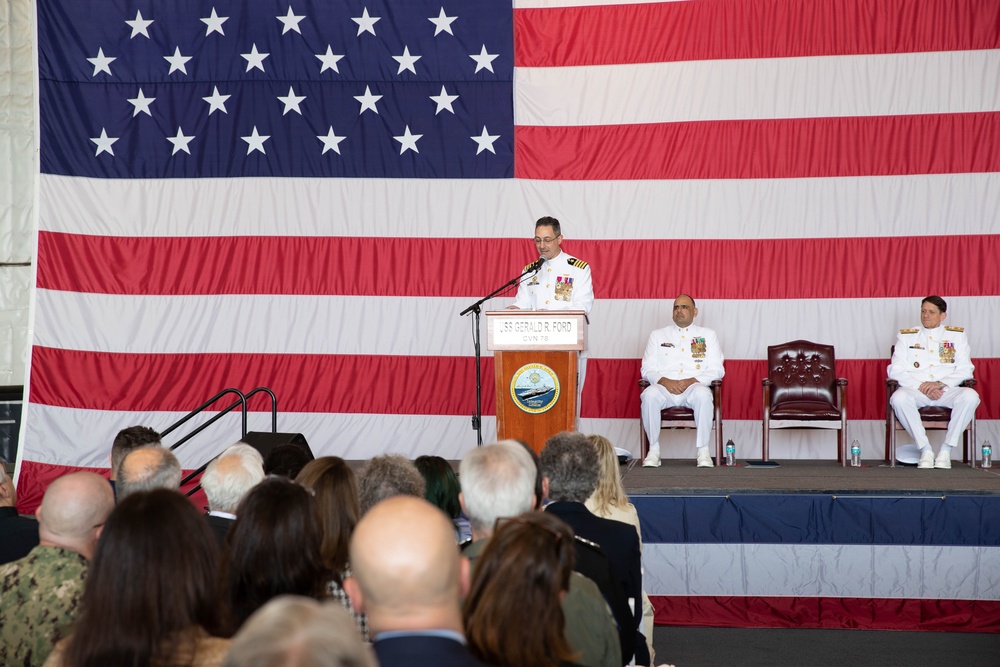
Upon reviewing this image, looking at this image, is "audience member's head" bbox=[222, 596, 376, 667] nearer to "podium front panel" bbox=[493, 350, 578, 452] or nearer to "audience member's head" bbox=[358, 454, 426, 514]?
"audience member's head" bbox=[358, 454, 426, 514]

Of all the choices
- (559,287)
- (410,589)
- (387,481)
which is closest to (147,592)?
(410,589)

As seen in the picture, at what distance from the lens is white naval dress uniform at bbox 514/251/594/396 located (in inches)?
245

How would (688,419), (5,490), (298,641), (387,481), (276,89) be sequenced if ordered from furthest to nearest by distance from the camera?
(276,89) < (688,419) < (5,490) < (387,481) < (298,641)

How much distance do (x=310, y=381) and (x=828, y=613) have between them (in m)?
3.96

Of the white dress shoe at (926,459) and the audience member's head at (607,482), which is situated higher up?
the audience member's head at (607,482)

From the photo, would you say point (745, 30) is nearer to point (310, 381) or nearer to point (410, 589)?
→ point (310, 381)

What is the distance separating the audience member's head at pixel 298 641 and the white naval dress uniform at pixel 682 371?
18.5 feet

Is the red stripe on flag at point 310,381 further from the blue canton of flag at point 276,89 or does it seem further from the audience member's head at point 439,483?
the audience member's head at point 439,483

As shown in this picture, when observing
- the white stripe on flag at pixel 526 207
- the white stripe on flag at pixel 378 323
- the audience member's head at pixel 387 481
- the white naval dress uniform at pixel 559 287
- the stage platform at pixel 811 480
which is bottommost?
the stage platform at pixel 811 480

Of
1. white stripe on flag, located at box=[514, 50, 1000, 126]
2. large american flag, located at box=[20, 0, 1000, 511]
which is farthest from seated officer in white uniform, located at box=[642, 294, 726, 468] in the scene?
white stripe on flag, located at box=[514, 50, 1000, 126]

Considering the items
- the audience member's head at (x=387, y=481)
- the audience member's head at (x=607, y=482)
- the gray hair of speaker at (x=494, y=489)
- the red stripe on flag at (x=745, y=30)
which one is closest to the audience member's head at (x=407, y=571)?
the gray hair of speaker at (x=494, y=489)

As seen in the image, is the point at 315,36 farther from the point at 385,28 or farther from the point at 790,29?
the point at 790,29

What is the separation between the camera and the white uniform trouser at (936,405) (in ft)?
20.5

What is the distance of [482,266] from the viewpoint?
289 inches
